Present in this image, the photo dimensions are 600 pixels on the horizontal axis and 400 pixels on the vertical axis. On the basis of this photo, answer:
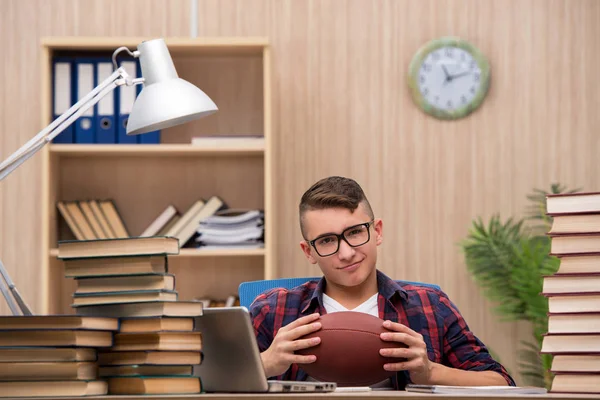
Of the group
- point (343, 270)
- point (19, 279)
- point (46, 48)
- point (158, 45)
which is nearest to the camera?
point (158, 45)

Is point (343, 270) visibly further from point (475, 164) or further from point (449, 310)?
point (475, 164)

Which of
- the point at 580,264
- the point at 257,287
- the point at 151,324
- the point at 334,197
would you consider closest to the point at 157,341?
the point at 151,324

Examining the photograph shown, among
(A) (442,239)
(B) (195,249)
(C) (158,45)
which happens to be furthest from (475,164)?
(C) (158,45)

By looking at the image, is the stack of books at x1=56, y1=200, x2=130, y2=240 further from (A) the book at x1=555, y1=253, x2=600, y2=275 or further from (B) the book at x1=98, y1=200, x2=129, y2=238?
(A) the book at x1=555, y1=253, x2=600, y2=275

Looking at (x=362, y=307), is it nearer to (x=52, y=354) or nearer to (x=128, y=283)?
(x=128, y=283)

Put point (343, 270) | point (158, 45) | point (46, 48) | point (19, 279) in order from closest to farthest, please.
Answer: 1. point (158, 45)
2. point (343, 270)
3. point (46, 48)
4. point (19, 279)

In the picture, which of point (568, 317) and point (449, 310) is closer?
point (568, 317)

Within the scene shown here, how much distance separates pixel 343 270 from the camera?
6.63 ft

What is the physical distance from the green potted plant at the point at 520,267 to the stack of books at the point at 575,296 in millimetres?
2465

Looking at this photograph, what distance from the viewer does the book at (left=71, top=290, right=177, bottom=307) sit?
1.32m

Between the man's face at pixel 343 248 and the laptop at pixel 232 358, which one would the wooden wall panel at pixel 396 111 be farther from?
the laptop at pixel 232 358

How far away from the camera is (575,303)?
4.47ft

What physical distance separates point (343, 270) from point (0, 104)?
2736 mm

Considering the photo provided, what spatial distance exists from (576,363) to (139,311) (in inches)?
26.2
